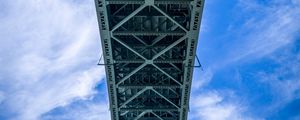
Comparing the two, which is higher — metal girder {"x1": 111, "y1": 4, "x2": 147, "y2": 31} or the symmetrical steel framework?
the symmetrical steel framework

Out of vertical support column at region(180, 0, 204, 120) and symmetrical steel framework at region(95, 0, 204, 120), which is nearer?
vertical support column at region(180, 0, 204, 120)

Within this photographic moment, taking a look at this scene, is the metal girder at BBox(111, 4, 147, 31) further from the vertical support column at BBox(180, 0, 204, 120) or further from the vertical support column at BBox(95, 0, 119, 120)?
the vertical support column at BBox(180, 0, 204, 120)

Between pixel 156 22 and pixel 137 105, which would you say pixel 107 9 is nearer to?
pixel 156 22

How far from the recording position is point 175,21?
30891mm

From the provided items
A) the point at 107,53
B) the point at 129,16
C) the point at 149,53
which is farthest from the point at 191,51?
the point at 107,53

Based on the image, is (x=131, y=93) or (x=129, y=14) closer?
(x=129, y=14)

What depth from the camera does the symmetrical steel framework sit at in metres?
31.0

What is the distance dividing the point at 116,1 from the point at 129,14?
1.58m

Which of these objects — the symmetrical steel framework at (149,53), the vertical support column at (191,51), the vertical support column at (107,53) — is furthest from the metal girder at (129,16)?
the vertical support column at (191,51)

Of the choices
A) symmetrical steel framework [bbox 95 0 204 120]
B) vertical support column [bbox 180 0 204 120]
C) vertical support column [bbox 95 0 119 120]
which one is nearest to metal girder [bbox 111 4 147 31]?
symmetrical steel framework [bbox 95 0 204 120]

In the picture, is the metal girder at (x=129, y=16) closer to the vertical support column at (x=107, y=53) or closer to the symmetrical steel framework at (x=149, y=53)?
the symmetrical steel framework at (x=149, y=53)

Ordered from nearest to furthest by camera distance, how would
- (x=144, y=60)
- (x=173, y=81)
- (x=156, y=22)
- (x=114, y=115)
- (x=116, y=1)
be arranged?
(x=116, y=1), (x=156, y=22), (x=144, y=60), (x=173, y=81), (x=114, y=115)

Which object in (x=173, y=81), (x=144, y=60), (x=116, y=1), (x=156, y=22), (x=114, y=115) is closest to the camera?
(x=116, y=1)

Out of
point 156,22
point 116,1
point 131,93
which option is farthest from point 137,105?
point 116,1
